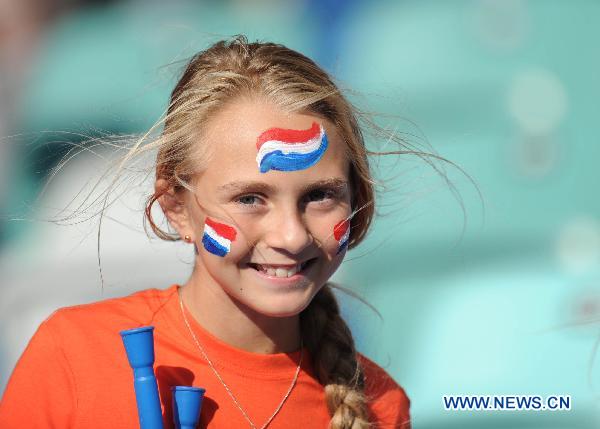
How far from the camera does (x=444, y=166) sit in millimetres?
4207

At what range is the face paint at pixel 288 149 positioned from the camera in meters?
1.86

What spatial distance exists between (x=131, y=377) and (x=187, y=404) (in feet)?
0.52

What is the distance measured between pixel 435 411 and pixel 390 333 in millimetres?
423

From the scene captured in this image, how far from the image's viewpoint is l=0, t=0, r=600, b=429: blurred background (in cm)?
418

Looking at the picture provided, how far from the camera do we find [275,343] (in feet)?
6.81

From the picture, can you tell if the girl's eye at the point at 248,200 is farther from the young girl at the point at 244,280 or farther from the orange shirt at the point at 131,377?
the orange shirt at the point at 131,377

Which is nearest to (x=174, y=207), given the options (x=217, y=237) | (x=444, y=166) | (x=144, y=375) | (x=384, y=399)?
(x=217, y=237)

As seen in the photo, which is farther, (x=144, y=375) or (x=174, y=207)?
(x=174, y=207)

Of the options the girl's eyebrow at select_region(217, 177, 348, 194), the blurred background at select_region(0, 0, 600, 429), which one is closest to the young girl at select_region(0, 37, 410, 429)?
the girl's eyebrow at select_region(217, 177, 348, 194)

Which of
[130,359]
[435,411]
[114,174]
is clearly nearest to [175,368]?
[130,359]

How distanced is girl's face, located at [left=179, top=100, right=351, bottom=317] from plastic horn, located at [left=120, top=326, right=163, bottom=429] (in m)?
0.22

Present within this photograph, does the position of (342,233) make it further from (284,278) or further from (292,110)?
(292,110)

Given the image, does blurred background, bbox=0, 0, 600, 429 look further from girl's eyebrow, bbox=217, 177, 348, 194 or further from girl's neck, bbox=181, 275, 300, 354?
girl's eyebrow, bbox=217, 177, 348, 194

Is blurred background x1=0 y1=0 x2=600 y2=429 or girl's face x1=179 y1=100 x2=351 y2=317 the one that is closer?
girl's face x1=179 y1=100 x2=351 y2=317
